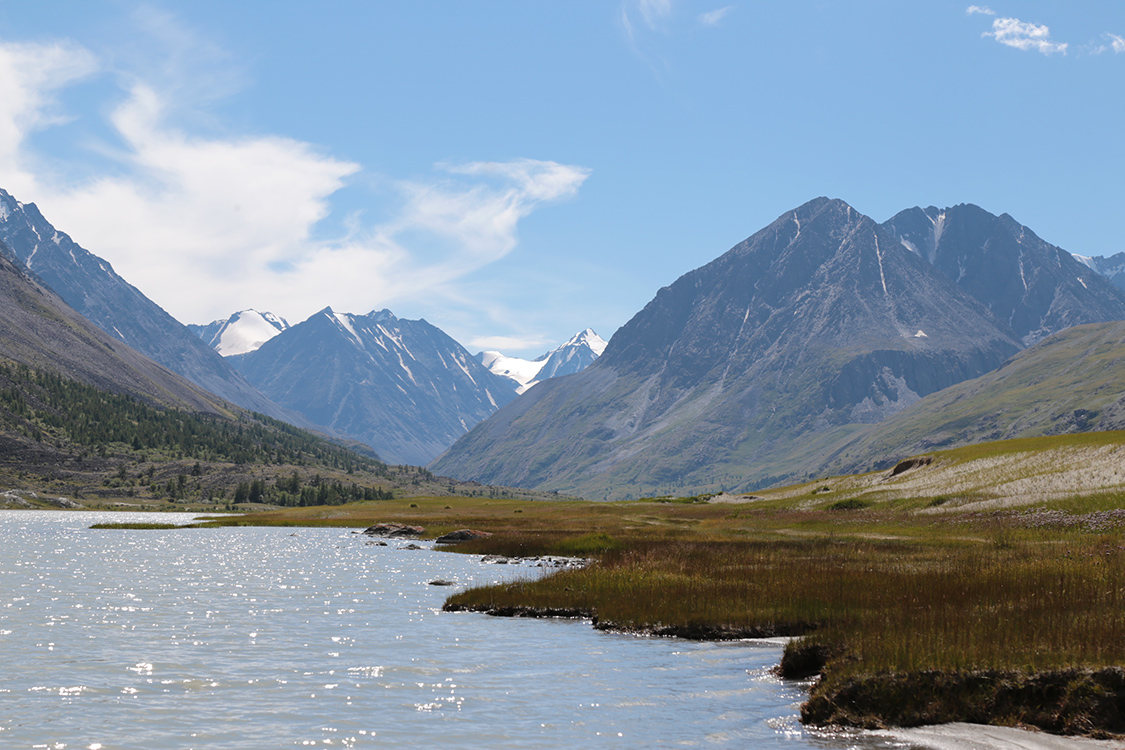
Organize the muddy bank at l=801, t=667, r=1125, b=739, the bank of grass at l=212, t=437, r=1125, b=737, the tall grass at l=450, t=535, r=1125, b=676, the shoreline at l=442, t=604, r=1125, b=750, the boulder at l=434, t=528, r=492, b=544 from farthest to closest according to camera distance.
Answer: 1. the boulder at l=434, t=528, r=492, b=544
2. the tall grass at l=450, t=535, r=1125, b=676
3. the bank of grass at l=212, t=437, r=1125, b=737
4. the muddy bank at l=801, t=667, r=1125, b=739
5. the shoreline at l=442, t=604, r=1125, b=750

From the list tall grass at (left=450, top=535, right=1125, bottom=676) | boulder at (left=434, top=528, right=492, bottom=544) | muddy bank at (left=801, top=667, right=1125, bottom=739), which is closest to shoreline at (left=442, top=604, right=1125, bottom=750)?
muddy bank at (left=801, top=667, right=1125, bottom=739)

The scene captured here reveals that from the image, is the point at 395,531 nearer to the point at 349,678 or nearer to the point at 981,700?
the point at 349,678

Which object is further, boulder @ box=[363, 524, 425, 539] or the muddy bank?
boulder @ box=[363, 524, 425, 539]

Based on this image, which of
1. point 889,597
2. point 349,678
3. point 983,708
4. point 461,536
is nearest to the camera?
point 983,708

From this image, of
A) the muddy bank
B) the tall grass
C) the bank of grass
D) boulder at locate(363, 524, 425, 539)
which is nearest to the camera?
the muddy bank

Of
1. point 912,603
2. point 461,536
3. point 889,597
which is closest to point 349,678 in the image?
point 912,603

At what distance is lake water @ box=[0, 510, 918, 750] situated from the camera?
1880 centimetres

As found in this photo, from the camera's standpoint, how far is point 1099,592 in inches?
1039

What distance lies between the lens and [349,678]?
81.3 feet

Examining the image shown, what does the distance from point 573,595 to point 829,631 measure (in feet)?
53.7

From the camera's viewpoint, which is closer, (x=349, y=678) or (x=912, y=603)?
(x=349, y=678)

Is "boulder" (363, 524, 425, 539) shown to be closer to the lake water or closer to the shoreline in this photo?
the lake water

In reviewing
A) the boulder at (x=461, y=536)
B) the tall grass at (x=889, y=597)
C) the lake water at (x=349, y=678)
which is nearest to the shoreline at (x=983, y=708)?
the tall grass at (x=889, y=597)

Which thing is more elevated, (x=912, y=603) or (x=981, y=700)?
(x=912, y=603)
